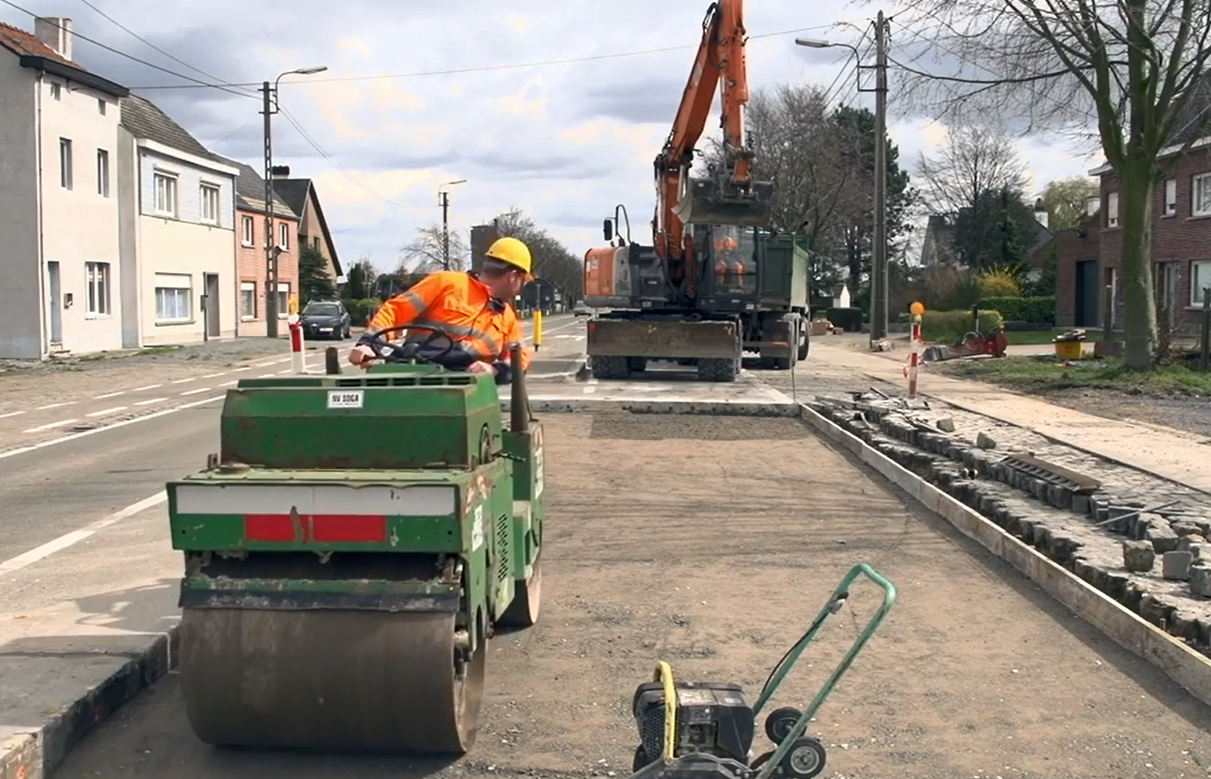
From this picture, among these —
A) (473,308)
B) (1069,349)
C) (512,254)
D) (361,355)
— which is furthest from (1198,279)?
(361,355)

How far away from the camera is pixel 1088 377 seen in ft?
69.3

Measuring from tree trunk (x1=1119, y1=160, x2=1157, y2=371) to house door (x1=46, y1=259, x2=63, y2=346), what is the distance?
2352cm

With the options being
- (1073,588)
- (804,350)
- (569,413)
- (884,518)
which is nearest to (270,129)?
(804,350)

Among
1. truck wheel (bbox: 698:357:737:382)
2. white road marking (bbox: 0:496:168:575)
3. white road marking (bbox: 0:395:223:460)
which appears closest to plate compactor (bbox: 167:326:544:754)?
white road marking (bbox: 0:496:168:575)

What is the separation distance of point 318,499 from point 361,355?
1.71m

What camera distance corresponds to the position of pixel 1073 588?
6641 mm

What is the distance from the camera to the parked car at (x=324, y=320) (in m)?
42.5

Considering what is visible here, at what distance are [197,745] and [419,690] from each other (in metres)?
1.00

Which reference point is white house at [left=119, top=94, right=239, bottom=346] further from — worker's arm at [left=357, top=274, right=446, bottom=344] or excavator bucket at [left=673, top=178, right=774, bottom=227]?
worker's arm at [left=357, top=274, right=446, bottom=344]

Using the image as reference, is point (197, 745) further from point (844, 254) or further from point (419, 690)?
point (844, 254)

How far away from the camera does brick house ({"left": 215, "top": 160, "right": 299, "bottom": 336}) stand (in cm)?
4753

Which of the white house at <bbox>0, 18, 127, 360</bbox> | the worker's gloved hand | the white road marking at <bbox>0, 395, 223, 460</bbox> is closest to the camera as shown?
the worker's gloved hand

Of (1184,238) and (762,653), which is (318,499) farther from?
(1184,238)

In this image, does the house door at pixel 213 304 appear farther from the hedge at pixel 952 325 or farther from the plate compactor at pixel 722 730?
the plate compactor at pixel 722 730
